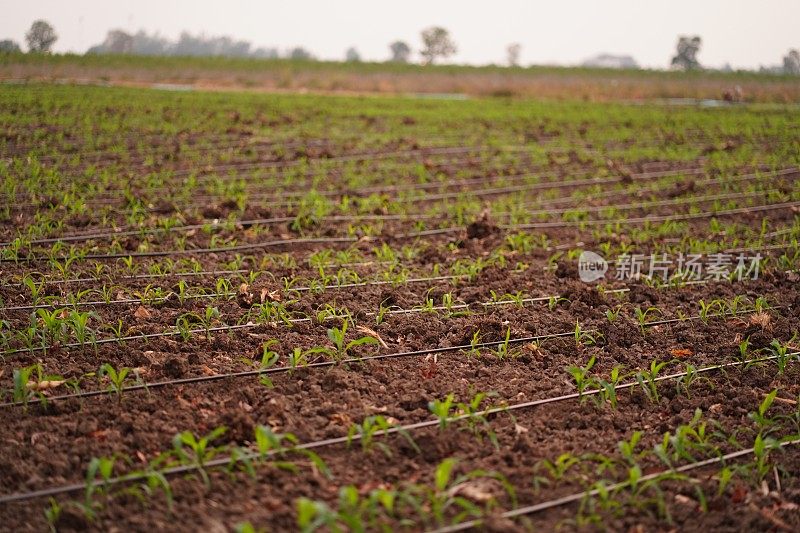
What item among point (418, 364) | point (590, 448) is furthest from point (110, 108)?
point (590, 448)

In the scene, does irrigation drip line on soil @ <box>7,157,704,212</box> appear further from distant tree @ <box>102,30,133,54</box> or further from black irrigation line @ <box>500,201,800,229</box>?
distant tree @ <box>102,30,133,54</box>

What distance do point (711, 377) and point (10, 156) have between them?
27.6 ft

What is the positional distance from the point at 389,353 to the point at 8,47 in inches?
602

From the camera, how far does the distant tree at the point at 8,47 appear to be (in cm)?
1435

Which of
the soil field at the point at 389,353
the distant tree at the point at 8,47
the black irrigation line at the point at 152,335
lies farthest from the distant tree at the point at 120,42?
the black irrigation line at the point at 152,335

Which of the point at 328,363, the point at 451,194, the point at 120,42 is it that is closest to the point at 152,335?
the point at 328,363

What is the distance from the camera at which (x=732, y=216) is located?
723cm

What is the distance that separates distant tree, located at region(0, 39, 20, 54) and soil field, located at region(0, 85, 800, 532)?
7657 millimetres

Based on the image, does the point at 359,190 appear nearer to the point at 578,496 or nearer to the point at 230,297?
the point at 230,297

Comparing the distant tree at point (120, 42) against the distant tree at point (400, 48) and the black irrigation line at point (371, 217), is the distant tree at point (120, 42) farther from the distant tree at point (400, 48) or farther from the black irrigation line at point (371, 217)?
the distant tree at point (400, 48)

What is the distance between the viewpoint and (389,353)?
11.8 ft

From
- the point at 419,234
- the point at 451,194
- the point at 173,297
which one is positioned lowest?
the point at 173,297

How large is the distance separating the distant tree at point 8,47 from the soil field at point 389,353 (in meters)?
7.66

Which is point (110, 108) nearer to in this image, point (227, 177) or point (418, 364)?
point (227, 177)
